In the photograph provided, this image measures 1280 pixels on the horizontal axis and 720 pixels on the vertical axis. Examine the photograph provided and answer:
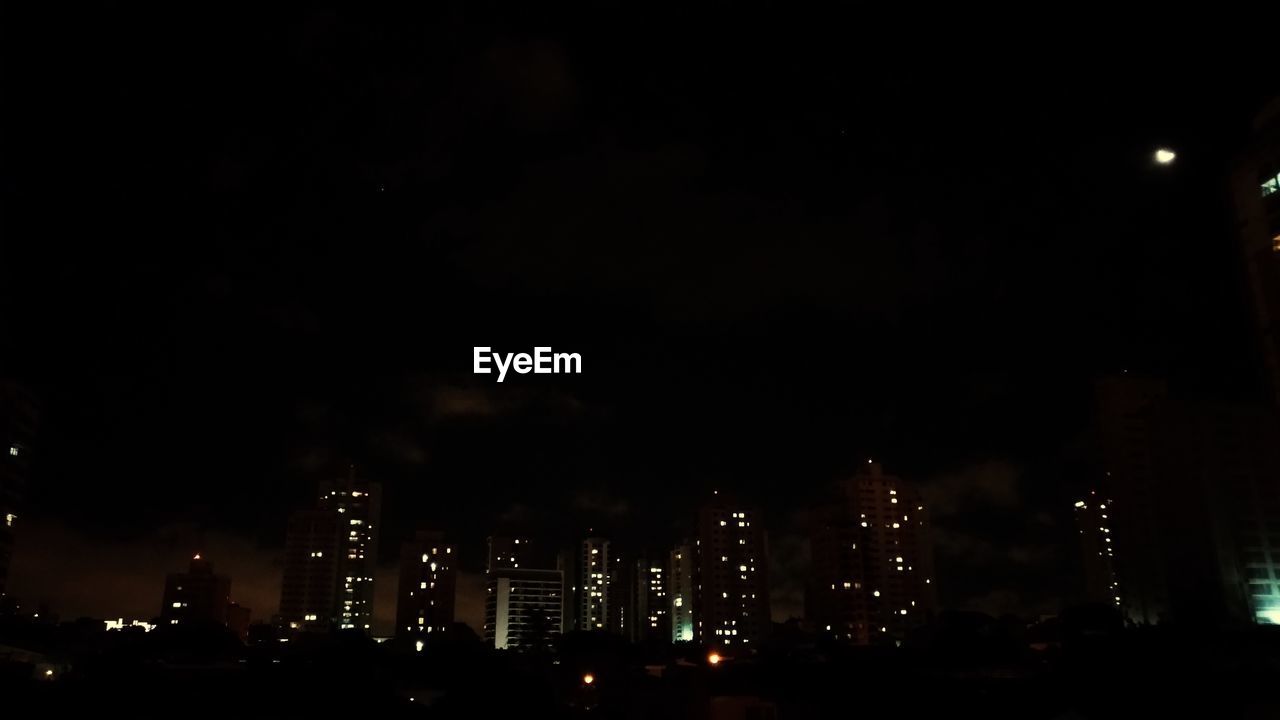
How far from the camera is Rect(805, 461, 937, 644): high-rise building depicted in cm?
14100

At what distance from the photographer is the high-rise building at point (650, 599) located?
164 meters

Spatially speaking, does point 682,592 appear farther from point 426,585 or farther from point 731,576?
point 426,585

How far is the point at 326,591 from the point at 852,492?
308 feet

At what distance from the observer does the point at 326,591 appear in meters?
168

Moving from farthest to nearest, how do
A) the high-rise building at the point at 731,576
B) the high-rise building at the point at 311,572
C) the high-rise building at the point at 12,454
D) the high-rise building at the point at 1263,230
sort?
the high-rise building at the point at 311,572
the high-rise building at the point at 731,576
the high-rise building at the point at 12,454
the high-rise building at the point at 1263,230

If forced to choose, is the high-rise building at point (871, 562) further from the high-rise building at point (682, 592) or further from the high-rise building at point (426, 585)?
the high-rise building at point (426, 585)

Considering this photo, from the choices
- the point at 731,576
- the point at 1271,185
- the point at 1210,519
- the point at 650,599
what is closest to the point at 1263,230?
the point at 1271,185

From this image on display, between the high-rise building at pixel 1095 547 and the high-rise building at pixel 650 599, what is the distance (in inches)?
2604

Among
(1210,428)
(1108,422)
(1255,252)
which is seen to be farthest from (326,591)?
(1255,252)

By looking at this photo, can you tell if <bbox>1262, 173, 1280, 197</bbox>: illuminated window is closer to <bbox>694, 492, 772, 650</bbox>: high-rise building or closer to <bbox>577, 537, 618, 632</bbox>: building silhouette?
<bbox>694, 492, 772, 650</bbox>: high-rise building

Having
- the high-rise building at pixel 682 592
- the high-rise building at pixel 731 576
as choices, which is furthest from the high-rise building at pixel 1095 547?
the high-rise building at pixel 682 592

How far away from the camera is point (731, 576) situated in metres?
140

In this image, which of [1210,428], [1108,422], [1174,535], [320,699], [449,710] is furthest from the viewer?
[1108,422]

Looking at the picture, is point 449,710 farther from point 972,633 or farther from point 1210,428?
point 1210,428
